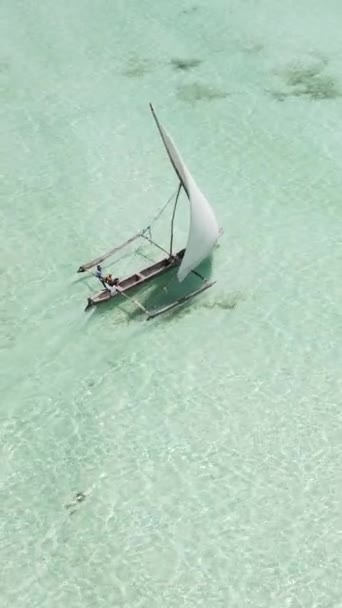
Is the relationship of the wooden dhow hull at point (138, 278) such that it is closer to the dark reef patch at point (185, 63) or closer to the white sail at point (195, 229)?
the white sail at point (195, 229)

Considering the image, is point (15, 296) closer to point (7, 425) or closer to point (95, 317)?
point (95, 317)

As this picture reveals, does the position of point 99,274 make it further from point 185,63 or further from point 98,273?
point 185,63

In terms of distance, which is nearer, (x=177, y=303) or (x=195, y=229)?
(x=195, y=229)

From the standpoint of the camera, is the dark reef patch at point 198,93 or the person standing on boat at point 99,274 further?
the dark reef patch at point 198,93

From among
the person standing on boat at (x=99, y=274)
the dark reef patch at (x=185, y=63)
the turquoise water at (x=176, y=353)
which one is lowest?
the turquoise water at (x=176, y=353)

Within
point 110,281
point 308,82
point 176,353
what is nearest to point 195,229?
point 110,281

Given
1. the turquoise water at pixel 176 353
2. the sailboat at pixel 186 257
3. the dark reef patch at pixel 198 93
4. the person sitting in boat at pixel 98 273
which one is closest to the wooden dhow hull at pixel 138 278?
the sailboat at pixel 186 257
